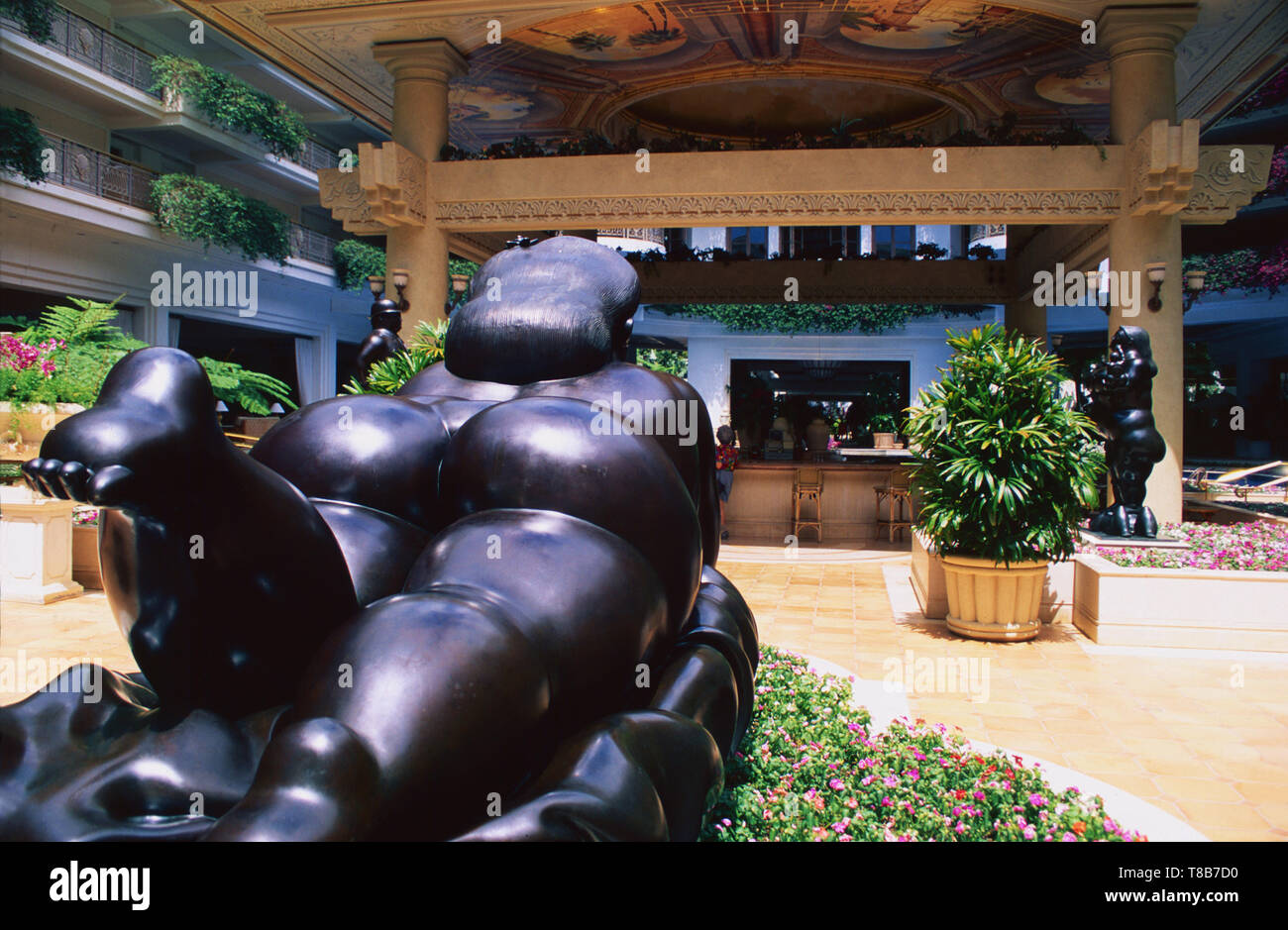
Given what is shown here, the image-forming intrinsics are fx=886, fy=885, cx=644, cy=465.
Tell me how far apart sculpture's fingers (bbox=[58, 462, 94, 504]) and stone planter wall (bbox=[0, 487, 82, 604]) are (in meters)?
7.59

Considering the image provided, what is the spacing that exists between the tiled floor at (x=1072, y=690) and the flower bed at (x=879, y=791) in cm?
91

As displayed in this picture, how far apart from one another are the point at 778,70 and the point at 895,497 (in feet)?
28.1

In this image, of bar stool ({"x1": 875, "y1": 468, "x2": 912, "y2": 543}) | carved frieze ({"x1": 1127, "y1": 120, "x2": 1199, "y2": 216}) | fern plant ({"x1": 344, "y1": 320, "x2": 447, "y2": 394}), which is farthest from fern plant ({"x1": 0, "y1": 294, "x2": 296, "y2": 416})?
carved frieze ({"x1": 1127, "y1": 120, "x2": 1199, "y2": 216})

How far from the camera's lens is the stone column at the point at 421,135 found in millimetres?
13031

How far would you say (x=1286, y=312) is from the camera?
2220 centimetres

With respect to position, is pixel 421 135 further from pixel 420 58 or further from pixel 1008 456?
pixel 1008 456

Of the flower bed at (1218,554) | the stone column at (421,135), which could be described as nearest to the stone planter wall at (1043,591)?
the flower bed at (1218,554)

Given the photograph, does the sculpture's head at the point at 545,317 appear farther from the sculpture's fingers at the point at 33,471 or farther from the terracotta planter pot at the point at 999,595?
the terracotta planter pot at the point at 999,595

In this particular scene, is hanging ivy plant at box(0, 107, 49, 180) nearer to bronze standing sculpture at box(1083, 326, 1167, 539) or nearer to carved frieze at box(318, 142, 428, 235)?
carved frieze at box(318, 142, 428, 235)

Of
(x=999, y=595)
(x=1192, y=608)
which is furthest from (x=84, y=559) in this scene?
(x=1192, y=608)
